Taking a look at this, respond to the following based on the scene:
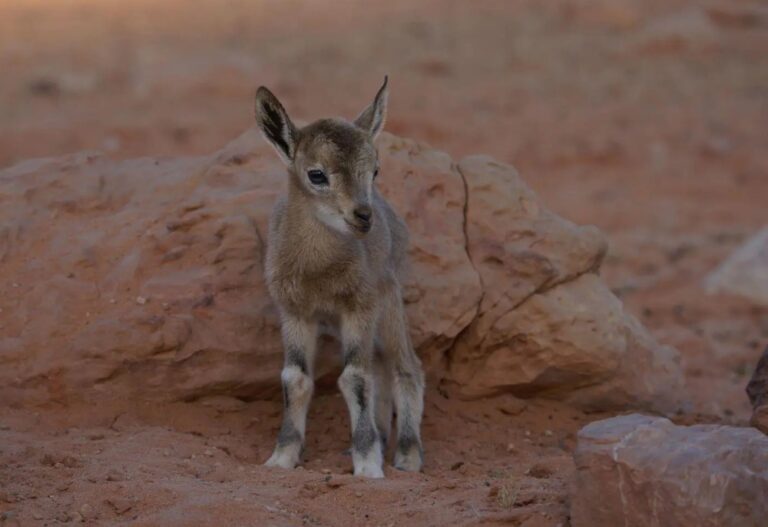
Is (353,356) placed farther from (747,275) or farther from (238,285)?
(747,275)

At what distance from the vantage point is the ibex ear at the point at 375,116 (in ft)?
27.0

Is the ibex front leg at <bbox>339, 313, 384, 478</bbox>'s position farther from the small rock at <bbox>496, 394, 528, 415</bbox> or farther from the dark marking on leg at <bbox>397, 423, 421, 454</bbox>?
the small rock at <bbox>496, 394, 528, 415</bbox>

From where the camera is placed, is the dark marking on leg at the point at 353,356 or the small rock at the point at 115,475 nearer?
the small rock at the point at 115,475

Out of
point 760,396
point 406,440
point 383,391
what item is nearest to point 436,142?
point 383,391

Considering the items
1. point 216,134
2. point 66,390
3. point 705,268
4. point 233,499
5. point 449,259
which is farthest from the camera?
point 216,134

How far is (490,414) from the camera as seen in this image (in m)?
9.23

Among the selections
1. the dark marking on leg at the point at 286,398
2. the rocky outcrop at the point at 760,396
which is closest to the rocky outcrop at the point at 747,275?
the rocky outcrop at the point at 760,396

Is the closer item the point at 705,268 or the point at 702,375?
the point at 702,375

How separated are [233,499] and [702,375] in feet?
19.6

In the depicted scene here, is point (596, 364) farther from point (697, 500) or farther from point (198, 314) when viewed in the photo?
point (697, 500)

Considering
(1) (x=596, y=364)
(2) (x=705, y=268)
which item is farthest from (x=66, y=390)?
(2) (x=705, y=268)

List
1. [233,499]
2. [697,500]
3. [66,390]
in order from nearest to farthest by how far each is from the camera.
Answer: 1. [697,500]
2. [233,499]
3. [66,390]

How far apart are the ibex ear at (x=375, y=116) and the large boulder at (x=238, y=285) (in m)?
1.09

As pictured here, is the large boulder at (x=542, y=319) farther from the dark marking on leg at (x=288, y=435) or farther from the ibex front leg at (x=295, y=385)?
the dark marking on leg at (x=288, y=435)
